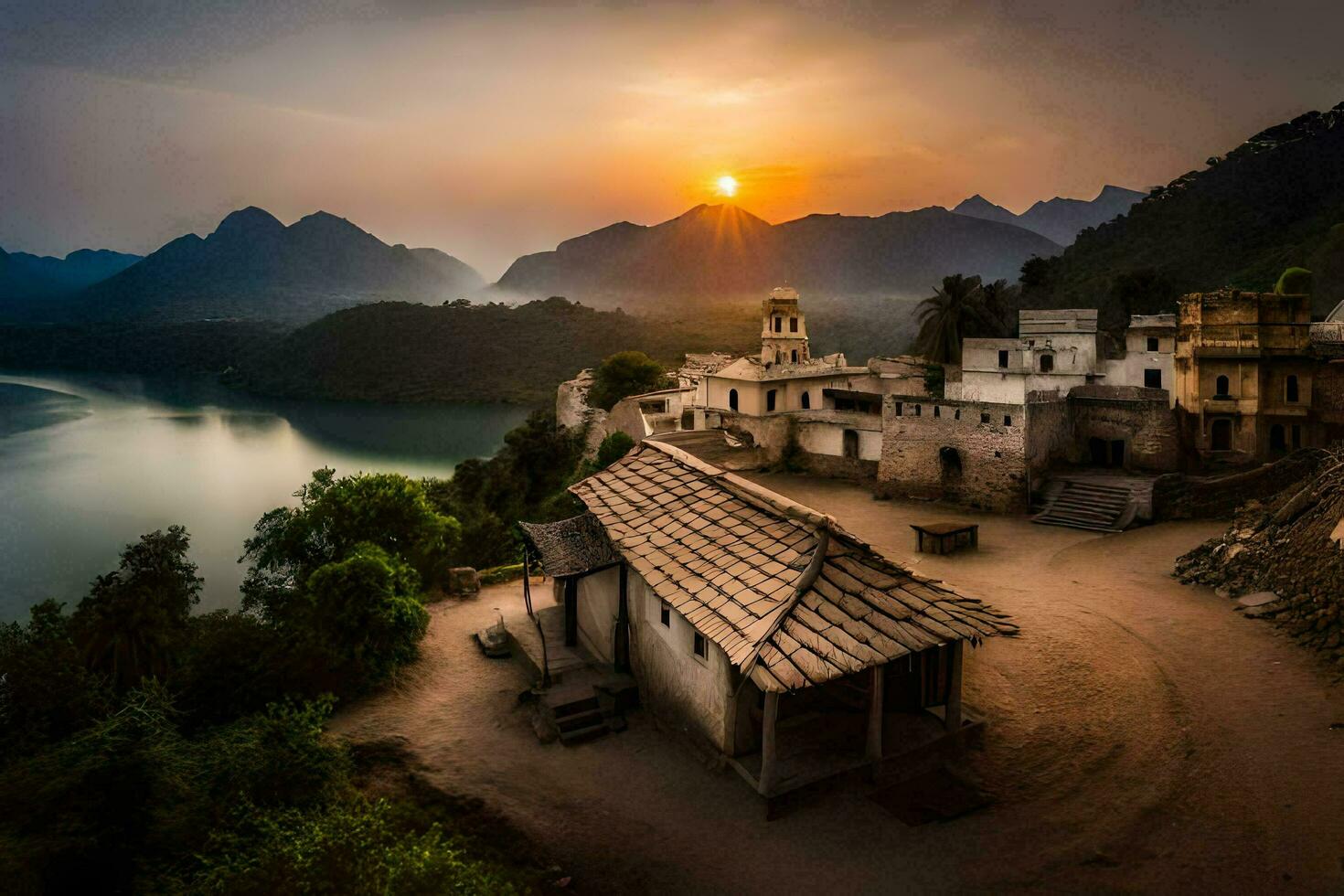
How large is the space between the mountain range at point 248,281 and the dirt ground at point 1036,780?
12078cm

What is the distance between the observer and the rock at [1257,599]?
432 inches

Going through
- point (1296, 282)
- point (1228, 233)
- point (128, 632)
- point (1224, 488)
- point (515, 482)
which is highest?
point (1228, 233)

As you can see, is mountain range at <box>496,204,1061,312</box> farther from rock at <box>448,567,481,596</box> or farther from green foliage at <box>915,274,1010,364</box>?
rock at <box>448,567,481,596</box>

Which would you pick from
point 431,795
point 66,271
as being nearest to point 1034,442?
point 431,795

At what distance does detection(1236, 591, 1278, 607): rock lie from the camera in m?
11.0

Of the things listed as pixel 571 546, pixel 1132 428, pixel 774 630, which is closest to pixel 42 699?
pixel 571 546

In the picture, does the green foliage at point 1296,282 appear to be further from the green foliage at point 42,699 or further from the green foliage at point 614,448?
the green foliage at point 42,699

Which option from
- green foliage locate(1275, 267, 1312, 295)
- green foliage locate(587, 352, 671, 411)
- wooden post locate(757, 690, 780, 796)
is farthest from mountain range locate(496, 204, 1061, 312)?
wooden post locate(757, 690, 780, 796)

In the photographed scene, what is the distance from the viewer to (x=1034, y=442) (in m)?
18.2

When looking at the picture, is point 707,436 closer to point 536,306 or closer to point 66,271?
point 536,306

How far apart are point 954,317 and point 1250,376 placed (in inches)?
539

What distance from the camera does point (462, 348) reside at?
251 feet

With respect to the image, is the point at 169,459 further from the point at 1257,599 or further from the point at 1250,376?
the point at 1257,599

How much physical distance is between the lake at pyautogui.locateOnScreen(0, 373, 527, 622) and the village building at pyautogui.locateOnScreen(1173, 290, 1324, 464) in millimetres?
28292
